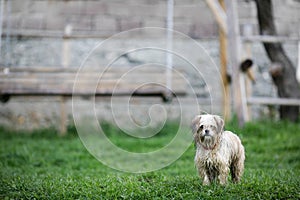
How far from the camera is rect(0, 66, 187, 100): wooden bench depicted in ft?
27.4

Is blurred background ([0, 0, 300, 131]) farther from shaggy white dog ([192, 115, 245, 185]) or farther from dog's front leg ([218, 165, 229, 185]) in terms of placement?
dog's front leg ([218, 165, 229, 185])

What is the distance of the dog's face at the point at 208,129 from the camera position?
3672 mm

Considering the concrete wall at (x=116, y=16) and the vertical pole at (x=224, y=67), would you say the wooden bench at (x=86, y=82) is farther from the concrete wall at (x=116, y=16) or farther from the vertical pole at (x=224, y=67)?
the concrete wall at (x=116, y=16)

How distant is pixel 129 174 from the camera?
18.1 feet

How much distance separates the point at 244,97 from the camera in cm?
796

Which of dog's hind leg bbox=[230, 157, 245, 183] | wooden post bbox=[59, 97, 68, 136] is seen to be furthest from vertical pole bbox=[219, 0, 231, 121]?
dog's hind leg bbox=[230, 157, 245, 183]

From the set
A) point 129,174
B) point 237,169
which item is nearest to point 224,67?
point 129,174

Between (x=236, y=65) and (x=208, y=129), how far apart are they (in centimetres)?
447

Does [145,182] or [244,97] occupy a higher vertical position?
[244,97]

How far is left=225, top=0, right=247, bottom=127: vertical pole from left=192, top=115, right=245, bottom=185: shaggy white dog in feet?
13.1

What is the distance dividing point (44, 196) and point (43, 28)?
7208mm

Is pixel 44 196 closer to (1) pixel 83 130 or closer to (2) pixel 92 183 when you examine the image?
(2) pixel 92 183

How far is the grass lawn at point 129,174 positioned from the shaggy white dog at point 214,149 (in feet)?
0.39

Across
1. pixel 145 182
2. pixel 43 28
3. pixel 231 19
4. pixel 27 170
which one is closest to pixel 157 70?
pixel 231 19
